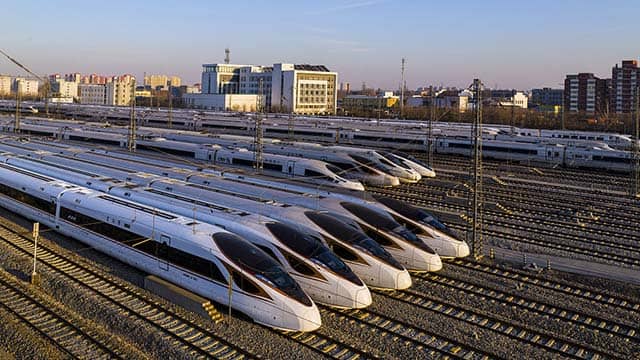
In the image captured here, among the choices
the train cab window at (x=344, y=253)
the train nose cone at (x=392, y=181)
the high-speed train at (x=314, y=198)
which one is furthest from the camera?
the train nose cone at (x=392, y=181)

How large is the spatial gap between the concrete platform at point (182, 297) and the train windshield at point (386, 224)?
270 inches

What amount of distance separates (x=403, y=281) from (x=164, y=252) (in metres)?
7.44

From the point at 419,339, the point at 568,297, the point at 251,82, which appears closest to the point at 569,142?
the point at 568,297

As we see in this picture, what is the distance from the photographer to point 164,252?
16.6 metres

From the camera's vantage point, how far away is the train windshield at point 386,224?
19188mm

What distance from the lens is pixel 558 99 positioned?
17862 centimetres

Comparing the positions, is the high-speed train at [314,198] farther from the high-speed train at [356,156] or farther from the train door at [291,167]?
the high-speed train at [356,156]

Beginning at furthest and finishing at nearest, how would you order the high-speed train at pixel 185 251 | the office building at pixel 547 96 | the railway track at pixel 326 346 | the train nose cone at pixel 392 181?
1. the office building at pixel 547 96
2. the train nose cone at pixel 392 181
3. the high-speed train at pixel 185 251
4. the railway track at pixel 326 346

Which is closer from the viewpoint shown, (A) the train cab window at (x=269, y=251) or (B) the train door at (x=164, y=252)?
(A) the train cab window at (x=269, y=251)

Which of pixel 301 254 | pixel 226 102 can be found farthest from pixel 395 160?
pixel 226 102

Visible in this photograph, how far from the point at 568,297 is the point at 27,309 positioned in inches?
641

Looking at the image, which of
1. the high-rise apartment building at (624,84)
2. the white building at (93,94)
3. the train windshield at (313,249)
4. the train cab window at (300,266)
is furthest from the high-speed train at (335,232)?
the white building at (93,94)

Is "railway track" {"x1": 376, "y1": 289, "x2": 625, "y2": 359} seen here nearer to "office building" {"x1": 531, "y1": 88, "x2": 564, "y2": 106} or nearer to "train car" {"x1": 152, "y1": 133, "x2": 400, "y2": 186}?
"train car" {"x1": 152, "y1": 133, "x2": 400, "y2": 186}

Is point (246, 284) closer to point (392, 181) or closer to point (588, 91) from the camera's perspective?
point (392, 181)
